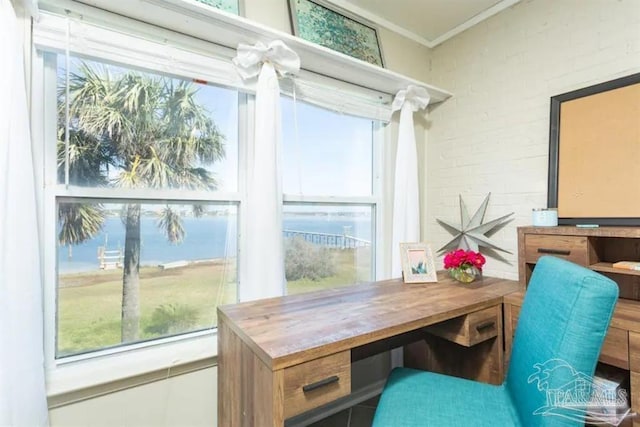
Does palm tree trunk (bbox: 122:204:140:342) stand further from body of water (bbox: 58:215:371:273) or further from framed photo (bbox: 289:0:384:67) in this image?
framed photo (bbox: 289:0:384:67)

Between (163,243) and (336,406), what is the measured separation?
1.41 meters

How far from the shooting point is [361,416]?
1900mm

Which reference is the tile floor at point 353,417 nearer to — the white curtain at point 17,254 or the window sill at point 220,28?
the white curtain at point 17,254

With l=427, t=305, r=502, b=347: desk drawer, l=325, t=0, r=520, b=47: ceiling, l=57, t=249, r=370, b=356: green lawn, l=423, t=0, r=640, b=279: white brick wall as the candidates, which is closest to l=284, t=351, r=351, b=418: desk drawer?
l=427, t=305, r=502, b=347: desk drawer

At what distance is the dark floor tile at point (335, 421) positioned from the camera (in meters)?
1.82

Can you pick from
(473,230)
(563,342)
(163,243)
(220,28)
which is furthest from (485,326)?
(220,28)

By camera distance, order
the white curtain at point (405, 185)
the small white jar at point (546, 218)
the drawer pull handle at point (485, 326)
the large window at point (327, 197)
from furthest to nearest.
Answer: the white curtain at point (405, 185) → the large window at point (327, 197) → the small white jar at point (546, 218) → the drawer pull handle at point (485, 326)

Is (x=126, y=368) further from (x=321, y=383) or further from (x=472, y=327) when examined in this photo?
Answer: (x=472, y=327)

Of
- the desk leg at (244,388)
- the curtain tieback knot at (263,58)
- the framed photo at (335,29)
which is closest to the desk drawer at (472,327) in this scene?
the desk leg at (244,388)

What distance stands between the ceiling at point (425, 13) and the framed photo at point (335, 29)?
0.18ft

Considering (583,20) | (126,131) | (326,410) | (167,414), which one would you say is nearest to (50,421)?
(167,414)

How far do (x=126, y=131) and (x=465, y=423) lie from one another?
5.71 feet

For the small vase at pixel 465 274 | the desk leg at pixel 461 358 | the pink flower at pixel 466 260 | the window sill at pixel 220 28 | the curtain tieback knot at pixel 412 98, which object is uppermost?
the window sill at pixel 220 28

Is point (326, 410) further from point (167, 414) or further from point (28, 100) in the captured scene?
point (28, 100)
